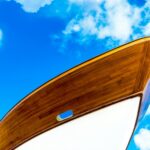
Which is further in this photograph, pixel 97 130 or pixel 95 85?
pixel 97 130

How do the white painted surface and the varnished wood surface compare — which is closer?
the varnished wood surface

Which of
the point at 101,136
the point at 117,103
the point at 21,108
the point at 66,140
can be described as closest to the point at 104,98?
the point at 117,103

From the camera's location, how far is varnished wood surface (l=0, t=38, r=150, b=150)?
4.18 metres

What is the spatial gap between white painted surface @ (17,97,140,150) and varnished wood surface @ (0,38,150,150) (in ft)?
0.35

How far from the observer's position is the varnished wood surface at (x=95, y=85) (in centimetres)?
418

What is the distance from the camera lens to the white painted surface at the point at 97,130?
4352mm

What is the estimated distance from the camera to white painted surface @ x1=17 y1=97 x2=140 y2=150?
4.35m

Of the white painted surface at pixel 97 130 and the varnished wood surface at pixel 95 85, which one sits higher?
the varnished wood surface at pixel 95 85

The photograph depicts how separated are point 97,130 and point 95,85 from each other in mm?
682

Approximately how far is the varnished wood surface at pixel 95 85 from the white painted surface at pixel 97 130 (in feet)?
0.35

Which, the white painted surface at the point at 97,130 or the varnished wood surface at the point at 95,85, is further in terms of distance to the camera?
the white painted surface at the point at 97,130

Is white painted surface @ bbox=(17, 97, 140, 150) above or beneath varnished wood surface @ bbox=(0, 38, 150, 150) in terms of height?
beneath

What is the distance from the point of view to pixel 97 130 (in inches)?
173

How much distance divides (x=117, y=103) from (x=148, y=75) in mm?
621
